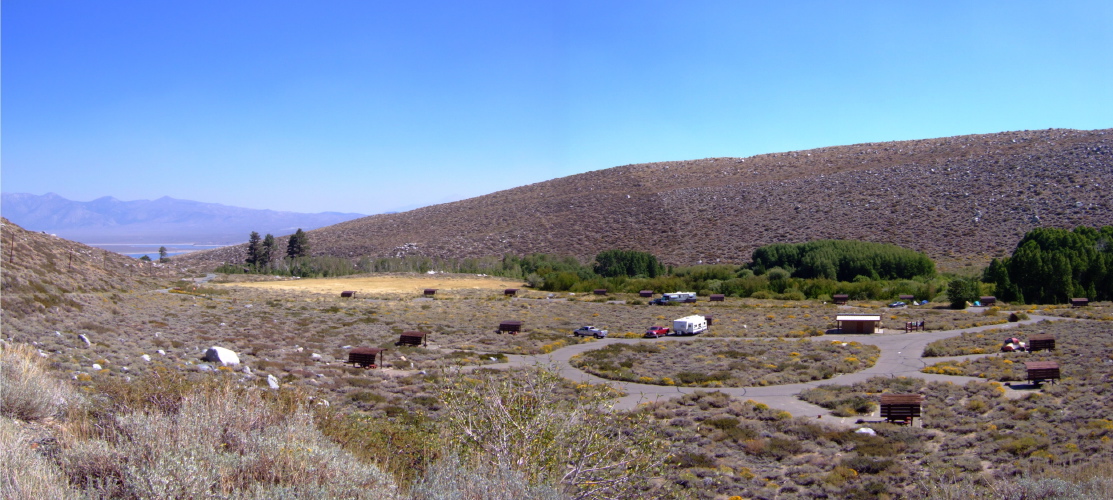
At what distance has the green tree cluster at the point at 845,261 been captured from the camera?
4400cm

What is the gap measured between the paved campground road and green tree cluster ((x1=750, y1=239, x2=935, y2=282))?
17.3 metres

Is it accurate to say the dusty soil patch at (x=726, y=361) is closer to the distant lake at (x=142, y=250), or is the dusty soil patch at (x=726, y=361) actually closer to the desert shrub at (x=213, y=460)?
the desert shrub at (x=213, y=460)

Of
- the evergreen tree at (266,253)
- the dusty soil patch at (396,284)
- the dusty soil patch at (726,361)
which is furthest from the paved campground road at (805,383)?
the evergreen tree at (266,253)

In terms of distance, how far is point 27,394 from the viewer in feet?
21.2

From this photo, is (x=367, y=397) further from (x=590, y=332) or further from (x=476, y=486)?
(x=590, y=332)

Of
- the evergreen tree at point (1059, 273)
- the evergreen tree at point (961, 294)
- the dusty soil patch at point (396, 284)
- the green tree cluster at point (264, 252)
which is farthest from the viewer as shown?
the green tree cluster at point (264, 252)

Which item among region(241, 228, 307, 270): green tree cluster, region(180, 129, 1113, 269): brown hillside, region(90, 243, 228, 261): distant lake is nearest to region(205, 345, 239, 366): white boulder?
region(241, 228, 307, 270): green tree cluster

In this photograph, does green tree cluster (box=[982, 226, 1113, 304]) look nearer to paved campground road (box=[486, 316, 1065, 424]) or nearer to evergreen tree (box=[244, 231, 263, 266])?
paved campground road (box=[486, 316, 1065, 424])

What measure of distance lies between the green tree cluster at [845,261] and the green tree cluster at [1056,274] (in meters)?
6.82

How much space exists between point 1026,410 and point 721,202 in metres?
56.2

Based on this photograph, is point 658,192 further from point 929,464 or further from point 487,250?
point 929,464

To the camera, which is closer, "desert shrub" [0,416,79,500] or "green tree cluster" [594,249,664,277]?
"desert shrub" [0,416,79,500]

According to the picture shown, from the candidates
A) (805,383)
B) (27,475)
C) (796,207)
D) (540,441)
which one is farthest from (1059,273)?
(27,475)

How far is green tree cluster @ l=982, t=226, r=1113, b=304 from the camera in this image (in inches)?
1375
